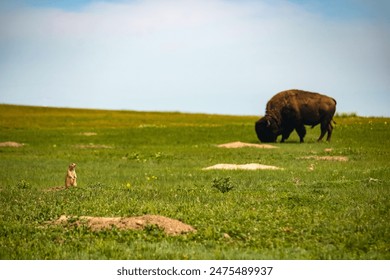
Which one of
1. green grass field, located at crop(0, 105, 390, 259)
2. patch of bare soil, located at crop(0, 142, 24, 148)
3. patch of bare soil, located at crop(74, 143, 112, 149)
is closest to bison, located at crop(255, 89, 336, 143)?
green grass field, located at crop(0, 105, 390, 259)

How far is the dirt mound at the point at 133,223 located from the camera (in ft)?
37.9

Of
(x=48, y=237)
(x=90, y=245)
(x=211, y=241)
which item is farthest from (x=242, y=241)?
(x=48, y=237)

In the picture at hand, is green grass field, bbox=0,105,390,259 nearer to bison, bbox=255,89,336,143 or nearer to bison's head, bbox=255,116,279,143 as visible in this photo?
bison's head, bbox=255,116,279,143

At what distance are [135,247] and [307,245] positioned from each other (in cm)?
286

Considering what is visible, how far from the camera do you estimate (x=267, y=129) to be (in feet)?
134

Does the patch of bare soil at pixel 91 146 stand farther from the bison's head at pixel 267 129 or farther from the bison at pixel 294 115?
the bison at pixel 294 115

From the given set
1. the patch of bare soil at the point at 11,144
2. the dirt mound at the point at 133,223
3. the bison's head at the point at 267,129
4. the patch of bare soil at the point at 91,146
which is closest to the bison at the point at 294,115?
the bison's head at the point at 267,129

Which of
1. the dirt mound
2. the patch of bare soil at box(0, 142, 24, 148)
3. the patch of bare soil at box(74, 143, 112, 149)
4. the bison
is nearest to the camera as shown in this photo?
the dirt mound

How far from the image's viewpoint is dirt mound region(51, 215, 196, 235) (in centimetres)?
1155

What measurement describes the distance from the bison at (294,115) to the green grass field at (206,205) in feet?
26.7

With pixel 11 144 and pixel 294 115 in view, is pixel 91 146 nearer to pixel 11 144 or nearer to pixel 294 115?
pixel 11 144

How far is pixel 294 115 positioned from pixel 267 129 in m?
1.99

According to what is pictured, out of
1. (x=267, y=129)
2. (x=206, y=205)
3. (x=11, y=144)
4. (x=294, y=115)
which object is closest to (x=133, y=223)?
(x=206, y=205)

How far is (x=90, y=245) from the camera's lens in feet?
34.5
